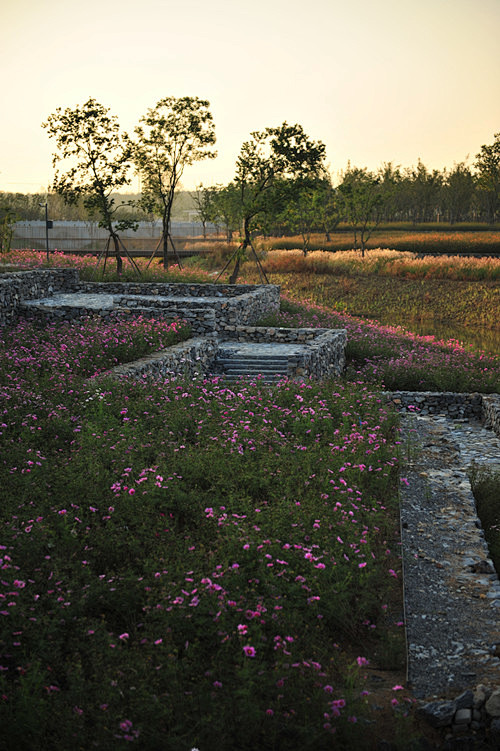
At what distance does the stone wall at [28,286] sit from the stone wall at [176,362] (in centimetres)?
610

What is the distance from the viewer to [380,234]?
221 ft

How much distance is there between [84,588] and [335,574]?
2.02 m

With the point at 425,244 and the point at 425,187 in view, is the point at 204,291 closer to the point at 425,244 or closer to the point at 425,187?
the point at 425,244

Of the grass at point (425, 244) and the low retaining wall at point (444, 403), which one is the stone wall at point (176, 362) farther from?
the grass at point (425, 244)

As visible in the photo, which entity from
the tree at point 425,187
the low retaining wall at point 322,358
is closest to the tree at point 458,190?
the tree at point 425,187

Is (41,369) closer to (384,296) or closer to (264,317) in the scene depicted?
(264,317)

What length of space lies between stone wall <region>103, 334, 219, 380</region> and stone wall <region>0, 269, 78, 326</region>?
610 cm

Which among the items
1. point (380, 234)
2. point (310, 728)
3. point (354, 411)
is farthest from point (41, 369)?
point (380, 234)

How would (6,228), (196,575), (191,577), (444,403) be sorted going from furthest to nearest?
(6,228), (444,403), (191,577), (196,575)

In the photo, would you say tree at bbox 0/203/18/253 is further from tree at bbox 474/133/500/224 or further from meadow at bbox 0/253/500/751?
tree at bbox 474/133/500/224

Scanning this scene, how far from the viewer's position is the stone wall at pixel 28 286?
18.7m

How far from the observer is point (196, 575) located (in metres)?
5.28

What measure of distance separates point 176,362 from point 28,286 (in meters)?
9.66

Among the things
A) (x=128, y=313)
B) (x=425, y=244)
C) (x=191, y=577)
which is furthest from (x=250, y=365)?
(x=425, y=244)
